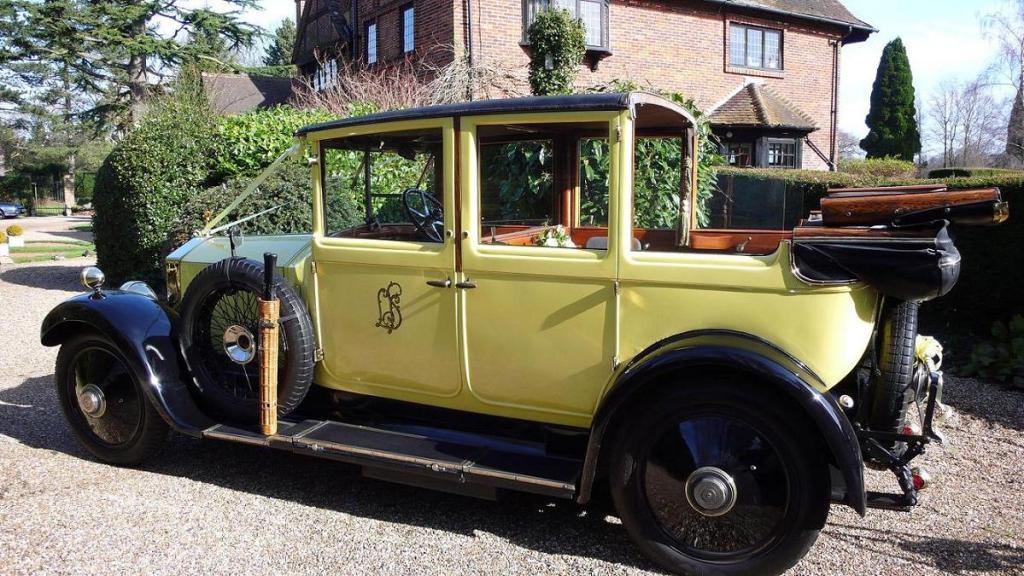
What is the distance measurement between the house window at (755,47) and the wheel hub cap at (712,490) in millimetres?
18440

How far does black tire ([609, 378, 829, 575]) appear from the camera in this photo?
294 cm

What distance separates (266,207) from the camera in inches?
344

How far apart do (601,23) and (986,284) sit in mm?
12018

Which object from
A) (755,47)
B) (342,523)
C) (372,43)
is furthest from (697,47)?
(342,523)

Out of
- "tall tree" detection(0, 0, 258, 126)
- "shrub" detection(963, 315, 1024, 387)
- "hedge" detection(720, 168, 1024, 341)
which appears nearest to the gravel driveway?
"shrub" detection(963, 315, 1024, 387)

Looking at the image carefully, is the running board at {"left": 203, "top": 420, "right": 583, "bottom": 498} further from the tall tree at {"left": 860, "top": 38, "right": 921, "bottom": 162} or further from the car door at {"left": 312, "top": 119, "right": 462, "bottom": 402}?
the tall tree at {"left": 860, "top": 38, "right": 921, "bottom": 162}

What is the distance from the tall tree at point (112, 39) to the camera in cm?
2470

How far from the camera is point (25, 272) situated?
1382cm

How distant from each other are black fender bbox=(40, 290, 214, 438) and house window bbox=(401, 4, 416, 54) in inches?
544

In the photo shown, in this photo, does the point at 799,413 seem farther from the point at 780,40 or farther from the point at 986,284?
the point at 780,40

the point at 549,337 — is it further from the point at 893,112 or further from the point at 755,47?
the point at 893,112

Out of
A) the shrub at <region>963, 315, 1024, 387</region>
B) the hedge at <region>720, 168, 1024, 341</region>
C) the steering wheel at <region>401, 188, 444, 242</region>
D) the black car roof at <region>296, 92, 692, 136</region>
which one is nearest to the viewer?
the black car roof at <region>296, 92, 692, 136</region>

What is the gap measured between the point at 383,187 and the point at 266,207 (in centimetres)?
512

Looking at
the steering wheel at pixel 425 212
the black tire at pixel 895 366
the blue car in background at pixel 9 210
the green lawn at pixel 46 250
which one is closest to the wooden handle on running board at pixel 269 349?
the steering wheel at pixel 425 212
